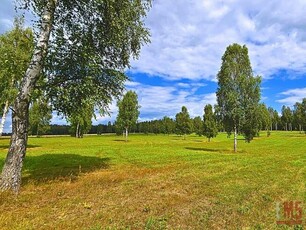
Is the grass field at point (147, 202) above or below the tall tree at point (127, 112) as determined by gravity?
below

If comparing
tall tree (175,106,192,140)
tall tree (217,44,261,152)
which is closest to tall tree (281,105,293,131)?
tall tree (175,106,192,140)

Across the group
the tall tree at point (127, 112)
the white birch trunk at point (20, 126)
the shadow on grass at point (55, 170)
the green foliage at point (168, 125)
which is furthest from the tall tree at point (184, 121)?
the white birch trunk at point (20, 126)

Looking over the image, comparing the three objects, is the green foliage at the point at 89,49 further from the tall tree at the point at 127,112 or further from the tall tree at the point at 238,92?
the tall tree at the point at 127,112

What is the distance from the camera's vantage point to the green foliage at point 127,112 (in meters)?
72.0

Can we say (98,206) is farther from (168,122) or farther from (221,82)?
(168,122)

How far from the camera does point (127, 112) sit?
7206 centimetres

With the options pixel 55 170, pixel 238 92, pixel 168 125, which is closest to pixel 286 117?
pixel 168 125

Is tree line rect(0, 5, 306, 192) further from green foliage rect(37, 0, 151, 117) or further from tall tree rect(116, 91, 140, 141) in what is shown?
tall tree rect(116, 91, 140, 141)

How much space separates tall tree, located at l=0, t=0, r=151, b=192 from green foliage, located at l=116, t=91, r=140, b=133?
57572 mm

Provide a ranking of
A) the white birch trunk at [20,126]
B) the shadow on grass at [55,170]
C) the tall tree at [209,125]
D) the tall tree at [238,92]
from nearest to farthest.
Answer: the white birch trunk at [20,126] < the shadow on grass at [55,170] < the tall tree at [238,92] < the tall tree at [209,125]

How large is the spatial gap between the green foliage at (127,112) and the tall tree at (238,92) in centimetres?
3810

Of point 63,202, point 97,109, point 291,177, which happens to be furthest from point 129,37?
point 291,177

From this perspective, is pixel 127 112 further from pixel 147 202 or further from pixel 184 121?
pixel 147 202

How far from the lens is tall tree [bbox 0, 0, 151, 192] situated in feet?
34.8
